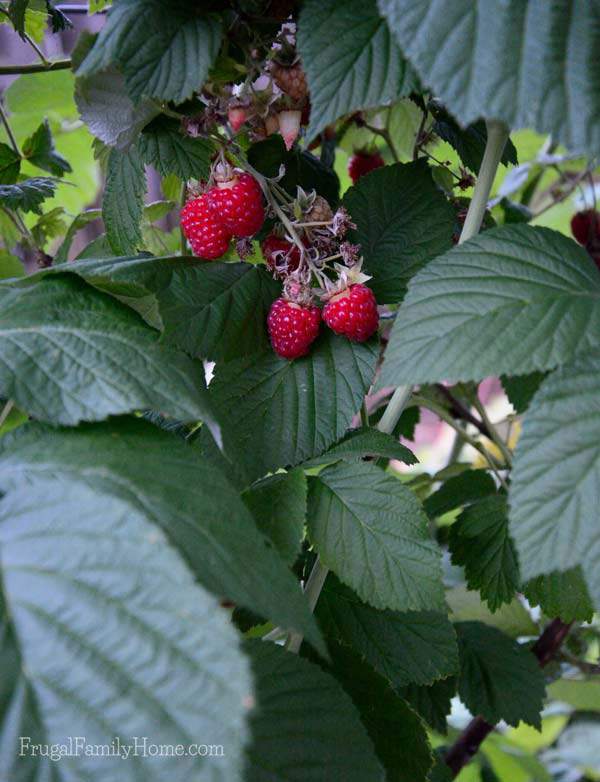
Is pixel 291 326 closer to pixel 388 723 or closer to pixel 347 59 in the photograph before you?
pixel 347 59

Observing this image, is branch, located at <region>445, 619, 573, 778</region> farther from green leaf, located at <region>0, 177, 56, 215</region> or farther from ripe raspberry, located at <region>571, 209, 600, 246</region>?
green leaf, located at <region>0, 177, 56, 215</region>

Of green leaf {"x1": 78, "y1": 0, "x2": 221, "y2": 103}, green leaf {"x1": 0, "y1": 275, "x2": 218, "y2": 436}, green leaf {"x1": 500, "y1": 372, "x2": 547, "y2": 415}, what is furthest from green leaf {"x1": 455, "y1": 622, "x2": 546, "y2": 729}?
green leaf {"x1": 78, "y1": 0, "x2": 221, "y2": 103}

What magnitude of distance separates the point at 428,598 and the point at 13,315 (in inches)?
10.4

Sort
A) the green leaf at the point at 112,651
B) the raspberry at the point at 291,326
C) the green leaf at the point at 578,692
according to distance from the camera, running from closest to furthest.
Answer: the green leaf at the point at 112,651
the raspberry at the point at 291,326
the green leaf at the point at 578,692

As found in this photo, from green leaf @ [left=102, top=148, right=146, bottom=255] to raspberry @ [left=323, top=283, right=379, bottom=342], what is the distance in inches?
5.9

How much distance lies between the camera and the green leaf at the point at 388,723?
52cm

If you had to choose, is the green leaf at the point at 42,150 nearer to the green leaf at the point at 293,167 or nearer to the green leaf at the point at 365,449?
the green leaf at the point at 293,167

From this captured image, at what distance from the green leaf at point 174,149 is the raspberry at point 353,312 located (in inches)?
4.8

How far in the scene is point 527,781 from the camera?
3.57ft

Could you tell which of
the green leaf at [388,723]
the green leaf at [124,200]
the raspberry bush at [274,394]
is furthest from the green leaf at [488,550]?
the green leaf at [124,200]

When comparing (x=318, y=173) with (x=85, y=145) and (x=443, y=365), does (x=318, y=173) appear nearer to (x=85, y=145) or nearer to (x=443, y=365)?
(x=443, y=365)

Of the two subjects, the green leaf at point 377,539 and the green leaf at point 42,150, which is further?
the green leaf at point 42,150

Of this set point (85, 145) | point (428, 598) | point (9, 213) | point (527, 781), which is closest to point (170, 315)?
point (428, 598)

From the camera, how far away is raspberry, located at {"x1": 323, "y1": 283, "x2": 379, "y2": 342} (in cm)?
46
